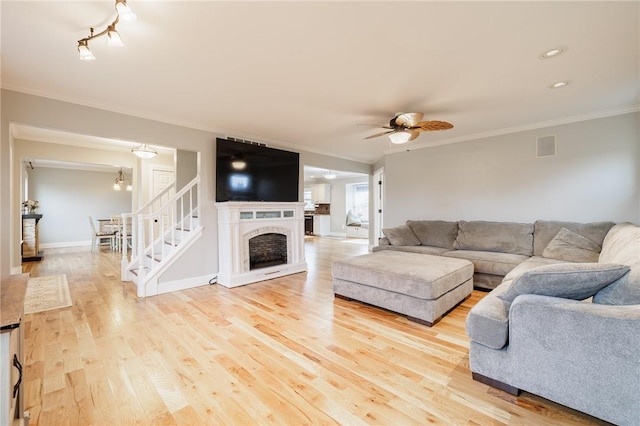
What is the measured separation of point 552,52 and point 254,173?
3762mm

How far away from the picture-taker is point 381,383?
69.9 inches

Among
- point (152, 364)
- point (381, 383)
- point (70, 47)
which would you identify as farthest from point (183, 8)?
point (381, 383)

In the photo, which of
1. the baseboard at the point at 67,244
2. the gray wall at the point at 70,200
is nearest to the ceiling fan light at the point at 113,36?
the gray wall at the point at 70,200

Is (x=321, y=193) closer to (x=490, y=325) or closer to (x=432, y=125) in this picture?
(x=432, y=125)

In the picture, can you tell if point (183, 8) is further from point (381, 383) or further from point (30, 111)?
point (381, 383)

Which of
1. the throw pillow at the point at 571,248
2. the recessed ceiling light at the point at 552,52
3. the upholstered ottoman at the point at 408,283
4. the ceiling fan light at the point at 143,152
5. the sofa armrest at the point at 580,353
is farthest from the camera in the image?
the ceiling fan light at the point at 143,152

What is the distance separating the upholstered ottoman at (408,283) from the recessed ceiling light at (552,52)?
203cm

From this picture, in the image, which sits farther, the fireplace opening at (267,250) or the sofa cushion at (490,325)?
the fireplace opening at (267,250)

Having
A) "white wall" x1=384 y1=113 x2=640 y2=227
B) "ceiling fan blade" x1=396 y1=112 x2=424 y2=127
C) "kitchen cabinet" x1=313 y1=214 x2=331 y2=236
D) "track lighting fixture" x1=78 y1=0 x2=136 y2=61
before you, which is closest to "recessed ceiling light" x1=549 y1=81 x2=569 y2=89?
"ceiling fan blade" x1=396 y1=112 x2=424 y2=127

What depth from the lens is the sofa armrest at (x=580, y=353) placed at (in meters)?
1.28

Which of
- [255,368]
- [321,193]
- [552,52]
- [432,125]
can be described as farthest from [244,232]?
[321,193]

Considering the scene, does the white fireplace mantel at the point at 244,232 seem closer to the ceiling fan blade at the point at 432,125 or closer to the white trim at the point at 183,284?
the white trim at the point at 183,284

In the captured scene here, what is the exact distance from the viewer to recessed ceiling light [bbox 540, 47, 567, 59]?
82.5 inches

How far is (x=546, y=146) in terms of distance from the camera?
403cm
